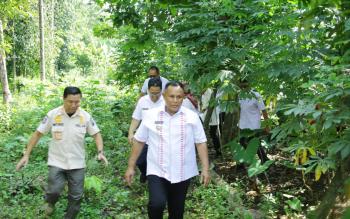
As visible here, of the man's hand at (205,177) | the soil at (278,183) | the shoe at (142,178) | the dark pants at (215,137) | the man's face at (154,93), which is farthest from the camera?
the dark pants at (215,137)

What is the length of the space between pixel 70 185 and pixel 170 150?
177cm

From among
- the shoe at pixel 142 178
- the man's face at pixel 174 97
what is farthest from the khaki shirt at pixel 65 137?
the shoe at pixel 142 178

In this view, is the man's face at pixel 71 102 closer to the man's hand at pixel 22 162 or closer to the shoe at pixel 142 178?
the man's hand at pixel 22 162

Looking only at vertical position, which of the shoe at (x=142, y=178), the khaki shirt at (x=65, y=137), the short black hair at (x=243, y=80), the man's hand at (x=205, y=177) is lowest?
the shoe at (x=142, y=178)

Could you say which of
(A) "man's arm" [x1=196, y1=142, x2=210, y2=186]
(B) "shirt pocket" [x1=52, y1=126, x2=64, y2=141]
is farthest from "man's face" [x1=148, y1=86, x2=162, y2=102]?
(A) "man's arm" [x1=196, y1=142, x2=210, y2=186]

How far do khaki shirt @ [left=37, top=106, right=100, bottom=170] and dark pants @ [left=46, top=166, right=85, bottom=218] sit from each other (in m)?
0.08

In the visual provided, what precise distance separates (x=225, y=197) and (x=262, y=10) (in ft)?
8.76

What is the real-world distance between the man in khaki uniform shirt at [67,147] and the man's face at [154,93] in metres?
1.15

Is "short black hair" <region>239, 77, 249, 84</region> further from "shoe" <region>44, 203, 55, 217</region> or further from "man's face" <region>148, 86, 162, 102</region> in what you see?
"shoe" <region>44, 203, 55, 217</region>

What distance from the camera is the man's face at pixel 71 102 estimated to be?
200 inches

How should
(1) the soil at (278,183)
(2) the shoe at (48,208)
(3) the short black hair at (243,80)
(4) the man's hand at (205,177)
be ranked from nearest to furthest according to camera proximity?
(4) the man's hand at (205,177) → (2) the shoe at (48,208) → (3) the short black hair at (243,80) → (1) the soil at (278,183)

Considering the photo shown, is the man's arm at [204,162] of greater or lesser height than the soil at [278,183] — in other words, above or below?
above

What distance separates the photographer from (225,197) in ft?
21.2

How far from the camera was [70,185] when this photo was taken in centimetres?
540
